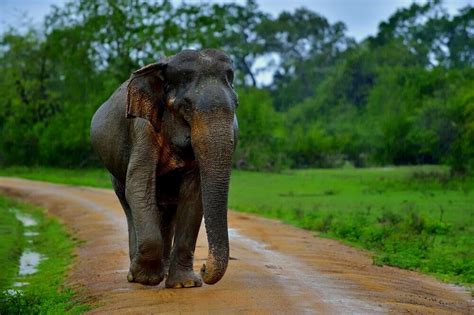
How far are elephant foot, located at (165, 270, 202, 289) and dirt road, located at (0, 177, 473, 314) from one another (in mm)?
164

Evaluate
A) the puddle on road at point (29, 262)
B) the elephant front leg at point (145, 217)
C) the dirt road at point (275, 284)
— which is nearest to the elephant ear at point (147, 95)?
the elephant front leg at point (145, 217)

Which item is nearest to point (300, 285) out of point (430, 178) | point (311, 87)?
point (430, 178)

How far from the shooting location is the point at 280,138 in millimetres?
53719

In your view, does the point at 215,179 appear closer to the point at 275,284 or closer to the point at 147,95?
the point at 147,95

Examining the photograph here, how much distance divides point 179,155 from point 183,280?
1402mm

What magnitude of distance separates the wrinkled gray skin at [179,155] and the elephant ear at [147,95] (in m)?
0.01

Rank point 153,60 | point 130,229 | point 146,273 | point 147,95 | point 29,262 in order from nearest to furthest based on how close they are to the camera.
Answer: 1. point 147,95
2. point 146,273
3. point 130,229
4. point 29,262
5. point 153,60

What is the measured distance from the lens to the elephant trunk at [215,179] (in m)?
9.11

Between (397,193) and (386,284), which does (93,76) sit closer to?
(397,193)

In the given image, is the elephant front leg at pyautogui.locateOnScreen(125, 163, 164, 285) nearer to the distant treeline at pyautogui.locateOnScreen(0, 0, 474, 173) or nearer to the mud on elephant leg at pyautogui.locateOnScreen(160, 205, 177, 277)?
the mud on elephant leg at pyautogui.locateOnScreen(160, 205, 177, 277)

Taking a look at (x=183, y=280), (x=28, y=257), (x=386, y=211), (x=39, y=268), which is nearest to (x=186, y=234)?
(x=183, y=280)

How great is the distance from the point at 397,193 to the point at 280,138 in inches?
948

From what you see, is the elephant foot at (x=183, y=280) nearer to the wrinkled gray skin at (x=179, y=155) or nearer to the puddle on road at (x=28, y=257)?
the wrinkled gray skin at (x=179, y=155)

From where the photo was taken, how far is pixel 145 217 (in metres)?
10.0
